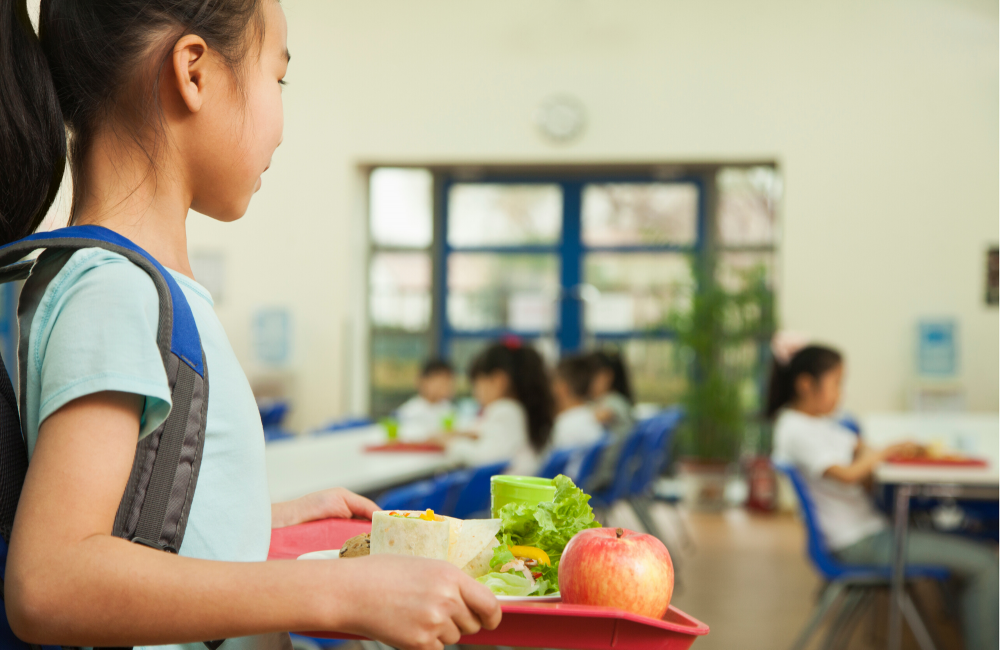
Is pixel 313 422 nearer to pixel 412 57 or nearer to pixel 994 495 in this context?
pixel 412 57

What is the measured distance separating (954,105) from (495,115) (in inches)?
135

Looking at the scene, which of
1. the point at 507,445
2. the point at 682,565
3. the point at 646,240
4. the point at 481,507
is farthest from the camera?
the point at 646,240

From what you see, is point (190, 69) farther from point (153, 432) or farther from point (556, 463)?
point (556, 463)

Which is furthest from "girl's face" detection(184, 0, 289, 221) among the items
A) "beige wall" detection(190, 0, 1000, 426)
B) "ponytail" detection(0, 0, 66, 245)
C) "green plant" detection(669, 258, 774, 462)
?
"green plant" detection(669, 258, 774, 462)

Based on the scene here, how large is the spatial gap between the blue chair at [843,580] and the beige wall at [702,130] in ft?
14.0

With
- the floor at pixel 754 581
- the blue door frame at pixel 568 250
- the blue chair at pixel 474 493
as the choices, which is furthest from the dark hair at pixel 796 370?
the blue door frame at pixel 568 250

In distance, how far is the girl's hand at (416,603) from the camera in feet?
1.83

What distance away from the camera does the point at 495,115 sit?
7332mm

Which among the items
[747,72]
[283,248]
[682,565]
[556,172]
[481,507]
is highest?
[747,72]

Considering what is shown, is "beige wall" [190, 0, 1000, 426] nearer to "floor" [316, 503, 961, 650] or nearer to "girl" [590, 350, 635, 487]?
"floor" [316, 503, 961, 650]

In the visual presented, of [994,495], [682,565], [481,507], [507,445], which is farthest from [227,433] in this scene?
[682,565]

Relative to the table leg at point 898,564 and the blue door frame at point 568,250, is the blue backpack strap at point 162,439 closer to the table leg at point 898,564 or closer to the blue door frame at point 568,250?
the table leg at point 898,564

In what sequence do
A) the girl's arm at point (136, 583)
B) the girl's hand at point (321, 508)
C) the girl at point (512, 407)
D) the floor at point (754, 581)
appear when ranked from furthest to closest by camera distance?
the girl at point (512, 407)
the floor at point (754, 581)
the girl's hand at point (321, 508)
the girl's arm at point (136, 583)

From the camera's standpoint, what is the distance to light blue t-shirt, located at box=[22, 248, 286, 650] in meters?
0.56
